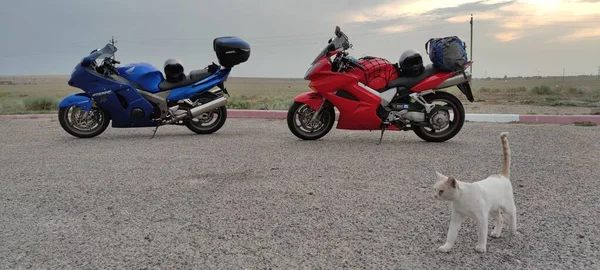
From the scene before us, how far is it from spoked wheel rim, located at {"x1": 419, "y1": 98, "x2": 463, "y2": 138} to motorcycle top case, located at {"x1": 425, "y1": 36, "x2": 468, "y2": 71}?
19.0 inches

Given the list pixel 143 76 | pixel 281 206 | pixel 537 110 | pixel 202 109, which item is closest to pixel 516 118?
pixel 537 110

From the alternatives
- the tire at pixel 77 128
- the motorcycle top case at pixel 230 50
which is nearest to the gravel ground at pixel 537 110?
the motorcycle top case at pixel 230 50

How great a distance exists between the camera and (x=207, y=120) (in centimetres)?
782

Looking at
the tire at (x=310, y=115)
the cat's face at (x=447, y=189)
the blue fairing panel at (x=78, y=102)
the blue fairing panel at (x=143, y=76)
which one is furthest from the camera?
the blue fairing panel at (x=143, y=76)

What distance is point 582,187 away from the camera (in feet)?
13.1

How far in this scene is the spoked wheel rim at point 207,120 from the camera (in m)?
7.73

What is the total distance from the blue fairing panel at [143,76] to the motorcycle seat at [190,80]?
0.09 meters

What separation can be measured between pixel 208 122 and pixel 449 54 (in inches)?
153

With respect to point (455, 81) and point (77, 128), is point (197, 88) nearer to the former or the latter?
point (77, 128)

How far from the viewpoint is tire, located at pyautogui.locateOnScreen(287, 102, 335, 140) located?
6.76 m

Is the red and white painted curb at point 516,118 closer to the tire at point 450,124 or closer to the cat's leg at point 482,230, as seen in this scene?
the tire at point 450,124

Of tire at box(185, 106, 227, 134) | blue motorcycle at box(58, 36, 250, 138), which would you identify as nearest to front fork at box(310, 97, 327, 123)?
blue motorcycle at box(58, 36, 250, 138)

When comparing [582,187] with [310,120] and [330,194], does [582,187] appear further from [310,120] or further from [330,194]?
[310,120]

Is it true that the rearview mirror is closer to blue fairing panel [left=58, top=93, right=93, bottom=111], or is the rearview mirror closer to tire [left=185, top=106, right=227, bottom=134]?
tire [left=185, top=106, right=227, bottom=134]
